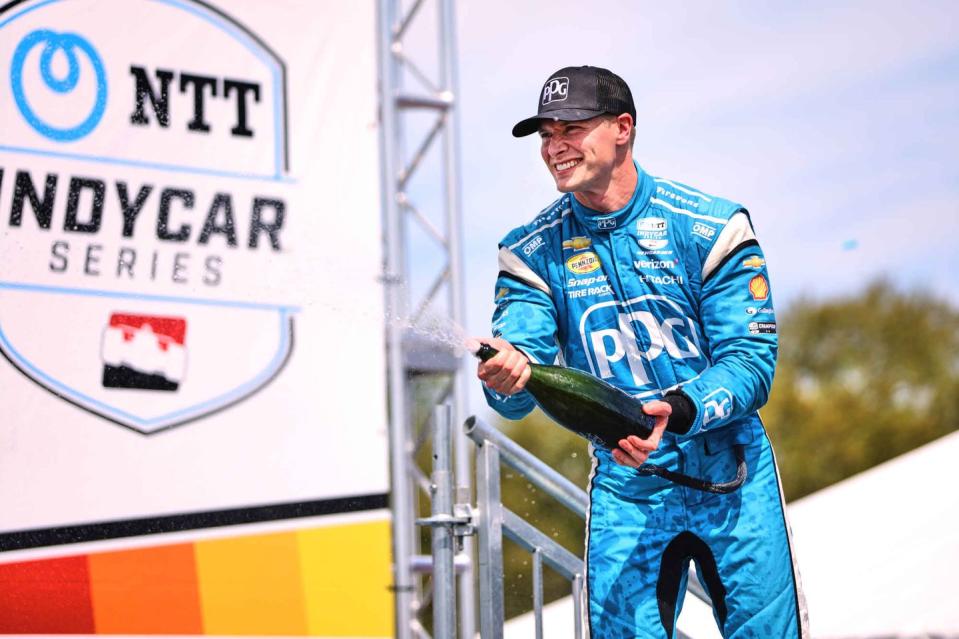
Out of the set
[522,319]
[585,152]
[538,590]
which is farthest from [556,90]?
[538,590]

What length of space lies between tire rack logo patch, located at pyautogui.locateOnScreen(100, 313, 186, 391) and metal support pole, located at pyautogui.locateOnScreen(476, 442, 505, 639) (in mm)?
2112

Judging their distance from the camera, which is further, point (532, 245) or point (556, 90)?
point (532, 245)

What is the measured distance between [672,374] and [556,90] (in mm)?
865

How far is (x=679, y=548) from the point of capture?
10.3 feet

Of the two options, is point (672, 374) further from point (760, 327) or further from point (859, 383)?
point (859, 383)

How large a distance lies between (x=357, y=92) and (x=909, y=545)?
345cm

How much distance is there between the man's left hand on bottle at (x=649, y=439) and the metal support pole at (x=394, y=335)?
2953 millimetres

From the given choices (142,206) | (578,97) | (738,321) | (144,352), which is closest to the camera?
(738,321)

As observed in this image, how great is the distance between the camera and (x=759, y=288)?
3.11m

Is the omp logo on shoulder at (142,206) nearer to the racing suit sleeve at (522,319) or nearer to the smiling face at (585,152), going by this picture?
the racing suit sleeve at (522,319)

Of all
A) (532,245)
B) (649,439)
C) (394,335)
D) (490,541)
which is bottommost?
(490,541)

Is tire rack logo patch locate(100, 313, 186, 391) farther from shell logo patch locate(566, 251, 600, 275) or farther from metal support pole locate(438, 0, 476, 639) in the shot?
shell logo patch locate(566, 251, 600, 275)

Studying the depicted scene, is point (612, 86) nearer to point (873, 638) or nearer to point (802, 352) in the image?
point (873, 638)

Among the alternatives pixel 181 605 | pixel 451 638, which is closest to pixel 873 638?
pixel 451 638
